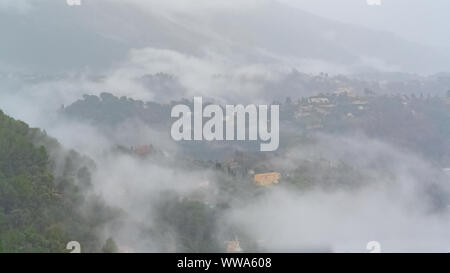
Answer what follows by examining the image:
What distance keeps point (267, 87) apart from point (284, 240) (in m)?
45.8

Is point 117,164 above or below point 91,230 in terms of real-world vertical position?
above

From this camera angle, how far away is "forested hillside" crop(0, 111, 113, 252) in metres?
8.86

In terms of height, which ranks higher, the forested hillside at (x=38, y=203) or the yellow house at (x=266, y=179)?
the yellow house at (x=266, y=179)

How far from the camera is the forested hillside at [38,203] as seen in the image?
29.1ft

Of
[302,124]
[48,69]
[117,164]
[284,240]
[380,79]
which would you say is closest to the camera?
[284,240]

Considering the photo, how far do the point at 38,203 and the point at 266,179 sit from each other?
15.6m

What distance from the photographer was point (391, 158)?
4191 centimetres

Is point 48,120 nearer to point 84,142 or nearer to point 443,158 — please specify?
point 84,142

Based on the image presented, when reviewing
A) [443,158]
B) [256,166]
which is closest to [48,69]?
[256,166]

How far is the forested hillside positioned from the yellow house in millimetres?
12193

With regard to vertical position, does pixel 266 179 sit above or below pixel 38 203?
above

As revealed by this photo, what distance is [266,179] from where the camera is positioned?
25.1 meters

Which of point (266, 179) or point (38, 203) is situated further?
point (266, 179)

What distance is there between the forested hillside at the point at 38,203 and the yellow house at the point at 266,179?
40.0 feet
